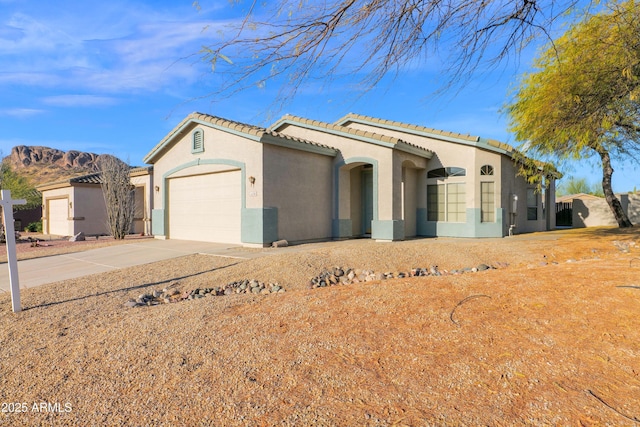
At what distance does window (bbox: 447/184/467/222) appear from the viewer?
50.8ft

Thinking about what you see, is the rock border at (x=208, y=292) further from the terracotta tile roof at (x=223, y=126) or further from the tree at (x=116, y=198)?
the tree at (x=116, y=198)

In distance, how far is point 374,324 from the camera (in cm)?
468

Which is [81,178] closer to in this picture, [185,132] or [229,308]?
[185,132]

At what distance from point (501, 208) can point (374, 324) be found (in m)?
12.5

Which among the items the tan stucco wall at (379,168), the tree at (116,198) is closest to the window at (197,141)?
the tan stucco wall at (379,168)

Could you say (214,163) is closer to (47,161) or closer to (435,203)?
(435,203)

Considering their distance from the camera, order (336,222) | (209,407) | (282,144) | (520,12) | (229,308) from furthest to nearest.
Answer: (336,222)
(282,144)
(229,308)
(520,12)
(209,407)

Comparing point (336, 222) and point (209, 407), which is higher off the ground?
point (336, 222)

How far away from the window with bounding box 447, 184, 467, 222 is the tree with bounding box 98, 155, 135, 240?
14818 millimetres

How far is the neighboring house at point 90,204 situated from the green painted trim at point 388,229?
12.5m

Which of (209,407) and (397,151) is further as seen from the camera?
(397,151)

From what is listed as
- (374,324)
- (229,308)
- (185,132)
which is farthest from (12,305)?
(185,132)

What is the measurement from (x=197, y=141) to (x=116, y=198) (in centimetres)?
629

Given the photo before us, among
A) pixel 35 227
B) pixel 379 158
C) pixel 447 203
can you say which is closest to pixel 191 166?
pixel 379 158
